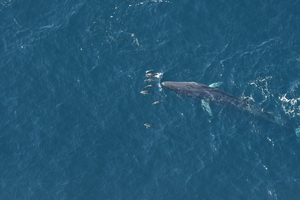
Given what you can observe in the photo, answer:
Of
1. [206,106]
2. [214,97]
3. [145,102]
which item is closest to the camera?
[214,97]

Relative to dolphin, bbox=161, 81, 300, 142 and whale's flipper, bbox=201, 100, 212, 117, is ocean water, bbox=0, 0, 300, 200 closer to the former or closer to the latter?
dolphin, bbox=161, 81, 300, 142

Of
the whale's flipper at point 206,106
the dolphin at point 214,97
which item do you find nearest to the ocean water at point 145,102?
the dolphin at point 214,97

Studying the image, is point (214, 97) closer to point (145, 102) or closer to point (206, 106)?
point (206, 106)

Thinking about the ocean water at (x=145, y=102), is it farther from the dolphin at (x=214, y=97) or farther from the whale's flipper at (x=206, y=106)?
the whale's flipper at (x=206, y=106)

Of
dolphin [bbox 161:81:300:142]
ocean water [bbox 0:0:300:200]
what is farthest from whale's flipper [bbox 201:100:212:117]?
ocean water [bbox 0:0:300:200]

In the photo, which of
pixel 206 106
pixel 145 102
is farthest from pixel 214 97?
pixel 145 102

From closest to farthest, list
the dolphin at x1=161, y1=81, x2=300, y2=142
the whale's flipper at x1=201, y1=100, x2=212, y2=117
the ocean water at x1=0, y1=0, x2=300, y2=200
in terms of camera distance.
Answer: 1. the ocean water at x1=0, y1=0, x2=300, y2=200
2. the dolphin at x1=161, y1=81, x2=300, y2=142
3. the whale's flipper at x1=201, y1=100, x2=212, y2=117
